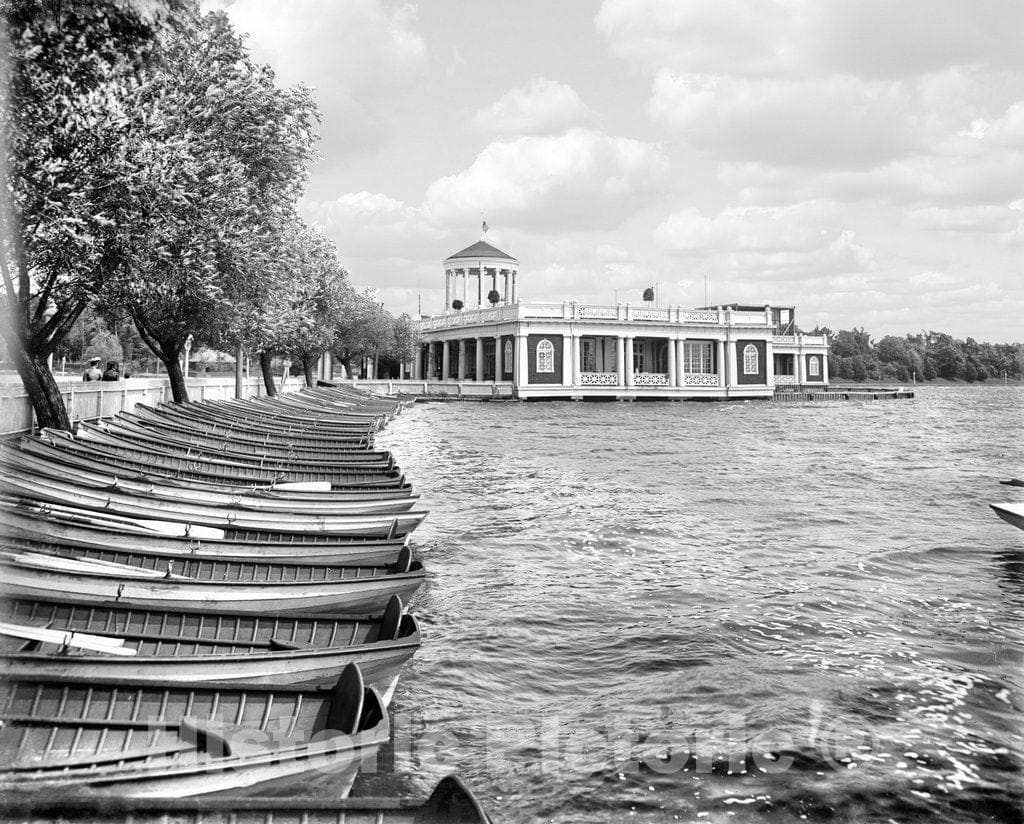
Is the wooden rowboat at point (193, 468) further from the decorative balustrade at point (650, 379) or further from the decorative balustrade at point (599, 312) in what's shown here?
the decorative balustrade at point (650, 379)

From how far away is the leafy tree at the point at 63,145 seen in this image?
33.7 ft

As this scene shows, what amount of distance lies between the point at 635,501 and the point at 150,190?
49.2 feet

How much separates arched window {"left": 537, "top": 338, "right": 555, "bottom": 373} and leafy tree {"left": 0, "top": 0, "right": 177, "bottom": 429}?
Answer: 67604 millimetres

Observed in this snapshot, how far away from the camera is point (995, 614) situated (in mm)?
12102

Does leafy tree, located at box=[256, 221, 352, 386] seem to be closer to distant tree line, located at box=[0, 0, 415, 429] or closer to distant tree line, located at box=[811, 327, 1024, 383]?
distant tree line, located at box=[0, 0, 415, 429]

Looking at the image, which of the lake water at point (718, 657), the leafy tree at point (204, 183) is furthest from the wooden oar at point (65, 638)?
the leafy tree at point (204, 183)

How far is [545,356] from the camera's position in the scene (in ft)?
276

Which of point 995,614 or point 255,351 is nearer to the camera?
point 995,614

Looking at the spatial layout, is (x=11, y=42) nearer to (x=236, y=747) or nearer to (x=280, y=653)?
(x=280, y=653)

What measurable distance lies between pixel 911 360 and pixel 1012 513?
175 m

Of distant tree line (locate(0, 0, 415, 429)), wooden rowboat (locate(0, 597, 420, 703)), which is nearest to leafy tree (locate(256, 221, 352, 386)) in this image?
distant tree line (locate(0, 0, 415, 429))

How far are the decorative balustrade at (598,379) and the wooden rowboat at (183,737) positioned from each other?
269 feet

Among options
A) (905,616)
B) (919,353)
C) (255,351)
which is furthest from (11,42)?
(919,353)

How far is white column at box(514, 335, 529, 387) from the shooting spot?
82500 millimetres
